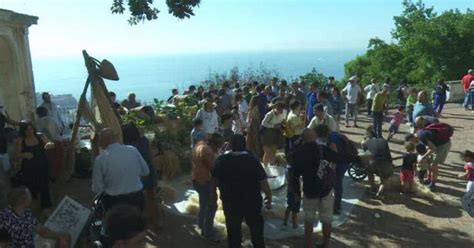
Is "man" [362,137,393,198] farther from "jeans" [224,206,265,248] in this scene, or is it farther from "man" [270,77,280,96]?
"man" [270,77,280,96]

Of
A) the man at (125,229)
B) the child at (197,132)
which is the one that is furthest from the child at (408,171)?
the man at (125,229)

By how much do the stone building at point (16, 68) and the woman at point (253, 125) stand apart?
5.33 meters

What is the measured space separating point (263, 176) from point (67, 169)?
15.4ft

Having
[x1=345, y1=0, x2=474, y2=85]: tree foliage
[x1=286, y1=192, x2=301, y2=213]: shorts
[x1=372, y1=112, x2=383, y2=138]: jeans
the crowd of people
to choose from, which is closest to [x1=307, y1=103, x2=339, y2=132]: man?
the crowd of people

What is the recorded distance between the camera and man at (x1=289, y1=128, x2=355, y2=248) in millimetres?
6082

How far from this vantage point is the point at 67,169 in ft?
30.0

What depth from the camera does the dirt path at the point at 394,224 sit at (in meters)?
6.88

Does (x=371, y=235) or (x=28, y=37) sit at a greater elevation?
A: (x=28, y=37)

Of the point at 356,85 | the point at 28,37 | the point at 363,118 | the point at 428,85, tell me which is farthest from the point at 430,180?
the point at 428,85

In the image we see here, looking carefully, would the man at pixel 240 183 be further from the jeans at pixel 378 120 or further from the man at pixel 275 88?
the man at pixel 275 88

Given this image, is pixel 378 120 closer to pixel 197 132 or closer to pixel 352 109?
pixel 352 109

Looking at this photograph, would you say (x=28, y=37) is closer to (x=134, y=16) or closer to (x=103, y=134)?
(x=134, y=16)

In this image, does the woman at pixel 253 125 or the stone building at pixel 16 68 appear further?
the stone building at pixel 16 68

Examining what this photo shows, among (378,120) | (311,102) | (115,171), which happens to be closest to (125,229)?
(115,171)
